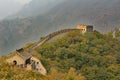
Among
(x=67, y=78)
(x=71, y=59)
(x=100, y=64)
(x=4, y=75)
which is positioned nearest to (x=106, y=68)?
(x=100, y=64)

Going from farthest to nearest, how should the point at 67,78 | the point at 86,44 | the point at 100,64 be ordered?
the point at 86,44 → the point at 100,64 → the point at 67,78

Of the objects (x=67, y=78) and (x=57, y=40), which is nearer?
(x=67, y=78)

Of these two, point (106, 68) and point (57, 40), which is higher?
point (57, 40)

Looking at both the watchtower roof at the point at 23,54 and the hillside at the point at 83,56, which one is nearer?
the watchtower roof at the point at 23,54

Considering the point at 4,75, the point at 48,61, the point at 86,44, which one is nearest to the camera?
the point at 4,75

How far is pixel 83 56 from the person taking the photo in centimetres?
10612

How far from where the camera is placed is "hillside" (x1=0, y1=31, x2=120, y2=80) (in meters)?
95.7

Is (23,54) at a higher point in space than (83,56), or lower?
higher

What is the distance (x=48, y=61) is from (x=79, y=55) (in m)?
14.3

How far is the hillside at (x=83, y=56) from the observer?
95688mm

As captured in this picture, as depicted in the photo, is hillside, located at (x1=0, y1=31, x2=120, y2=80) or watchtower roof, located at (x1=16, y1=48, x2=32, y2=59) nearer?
watchtower roof, located at (x1=16, y1=48, x2=32, y2=59)

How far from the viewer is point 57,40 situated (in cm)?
11306

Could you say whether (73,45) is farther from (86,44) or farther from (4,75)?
(4,75)

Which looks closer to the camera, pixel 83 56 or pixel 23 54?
pixel 23 54
